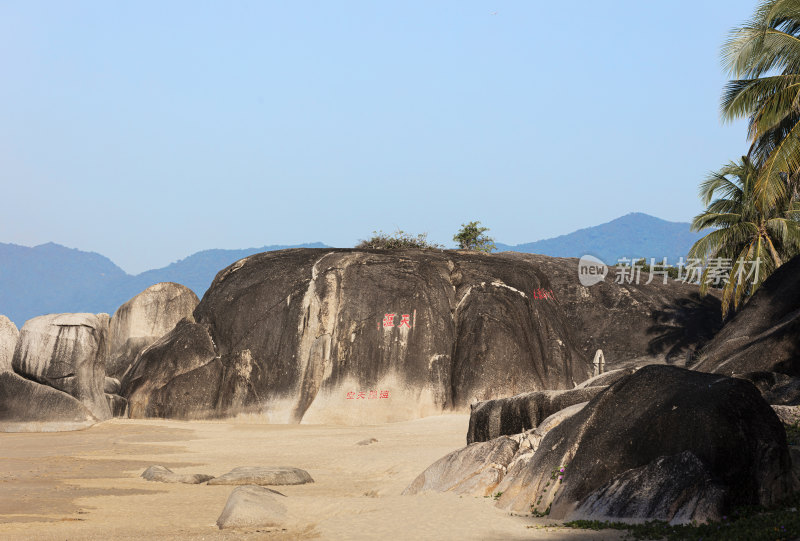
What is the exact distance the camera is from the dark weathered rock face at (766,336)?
17141mm

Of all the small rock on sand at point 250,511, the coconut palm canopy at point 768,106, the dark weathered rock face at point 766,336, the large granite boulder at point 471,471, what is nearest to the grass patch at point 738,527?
the large granite boulder at point 471,471

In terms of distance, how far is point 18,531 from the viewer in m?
8.90

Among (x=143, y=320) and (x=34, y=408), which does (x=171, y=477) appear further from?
(x=143, y=320)

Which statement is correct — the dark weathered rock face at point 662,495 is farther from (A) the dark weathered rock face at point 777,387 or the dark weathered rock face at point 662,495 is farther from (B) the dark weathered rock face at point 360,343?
(B) the dark weathered rock face at point 360,343

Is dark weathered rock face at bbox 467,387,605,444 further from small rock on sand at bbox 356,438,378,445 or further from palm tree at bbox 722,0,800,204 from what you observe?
palm tree at bbox 722,0,800,204

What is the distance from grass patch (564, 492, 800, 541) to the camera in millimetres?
7051

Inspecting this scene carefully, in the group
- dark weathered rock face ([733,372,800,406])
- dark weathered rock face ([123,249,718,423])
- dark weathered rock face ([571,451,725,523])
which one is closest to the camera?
dark weathered rock face ([571,451,725,523])

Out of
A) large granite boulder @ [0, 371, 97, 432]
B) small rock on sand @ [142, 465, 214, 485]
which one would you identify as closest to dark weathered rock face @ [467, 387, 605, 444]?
small rock on sand @ [142, 465, 214, 485]

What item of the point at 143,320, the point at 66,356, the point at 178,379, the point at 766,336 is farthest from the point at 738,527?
the point at 143,320

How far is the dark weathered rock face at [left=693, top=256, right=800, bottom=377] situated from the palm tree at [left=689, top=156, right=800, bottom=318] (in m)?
8.32

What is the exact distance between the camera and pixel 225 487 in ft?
40.9

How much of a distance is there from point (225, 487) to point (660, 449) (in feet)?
21.1

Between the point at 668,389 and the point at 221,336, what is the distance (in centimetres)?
1675

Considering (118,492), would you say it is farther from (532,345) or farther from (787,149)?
(787,149)
